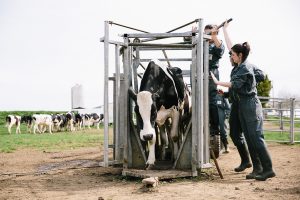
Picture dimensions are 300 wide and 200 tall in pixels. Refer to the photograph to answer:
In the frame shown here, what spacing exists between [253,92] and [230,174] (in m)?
1.60

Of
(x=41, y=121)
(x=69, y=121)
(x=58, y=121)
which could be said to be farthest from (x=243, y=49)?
(x=69, y=121)

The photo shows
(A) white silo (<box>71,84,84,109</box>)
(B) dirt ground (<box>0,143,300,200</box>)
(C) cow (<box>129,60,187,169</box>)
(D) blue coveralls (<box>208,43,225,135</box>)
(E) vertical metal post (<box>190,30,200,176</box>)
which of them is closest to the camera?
(B) dirt ground (<box>0,143,300,200</box>)

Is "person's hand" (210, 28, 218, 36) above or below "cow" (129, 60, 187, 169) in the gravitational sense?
above

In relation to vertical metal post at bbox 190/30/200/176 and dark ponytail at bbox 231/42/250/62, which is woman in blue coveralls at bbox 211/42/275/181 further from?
vertical metal post at bbox 190/30/200/176

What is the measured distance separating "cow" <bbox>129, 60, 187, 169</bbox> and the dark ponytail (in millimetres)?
1406

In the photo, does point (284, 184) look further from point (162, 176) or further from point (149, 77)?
point (149, 77)

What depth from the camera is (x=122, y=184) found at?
237 inches

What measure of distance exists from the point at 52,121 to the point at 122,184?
2516 cm

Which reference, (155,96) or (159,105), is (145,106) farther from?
(159,105)

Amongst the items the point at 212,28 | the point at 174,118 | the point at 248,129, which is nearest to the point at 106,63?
the point at 174,118

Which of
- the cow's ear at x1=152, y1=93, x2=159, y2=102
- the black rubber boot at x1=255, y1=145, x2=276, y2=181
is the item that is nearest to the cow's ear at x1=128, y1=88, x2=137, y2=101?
the cow's ear at x1=152, y1=93, x2=159, y2=102

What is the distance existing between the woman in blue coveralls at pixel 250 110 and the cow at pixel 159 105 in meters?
1.22

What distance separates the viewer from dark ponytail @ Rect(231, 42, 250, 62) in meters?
6.40

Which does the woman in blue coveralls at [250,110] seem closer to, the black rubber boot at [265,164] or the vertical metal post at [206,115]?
the black rubber boot at [265,164]
